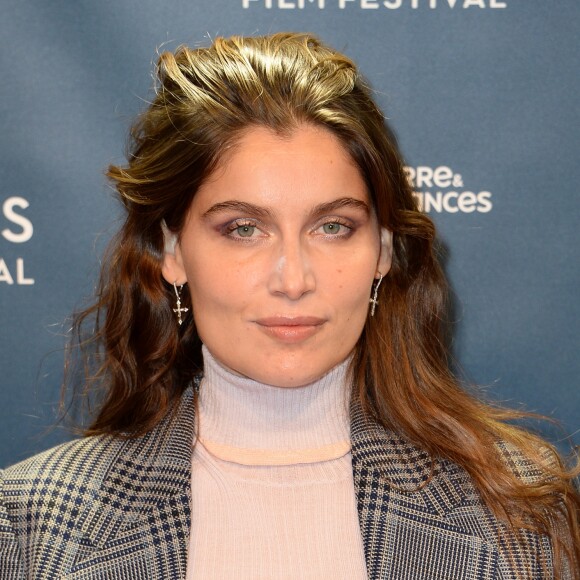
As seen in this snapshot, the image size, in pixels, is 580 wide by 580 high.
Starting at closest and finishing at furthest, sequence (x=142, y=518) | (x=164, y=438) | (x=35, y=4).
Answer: (x=142, y=518) → (x=164, y=438) → (x=35, y=4)

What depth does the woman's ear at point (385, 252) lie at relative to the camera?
168 centimetres

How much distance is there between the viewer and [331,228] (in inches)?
61.8

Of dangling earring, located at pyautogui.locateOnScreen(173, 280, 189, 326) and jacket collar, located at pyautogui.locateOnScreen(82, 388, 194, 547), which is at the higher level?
dangling earring, located at pyautogui.locateOnScreen(173, 280, 189, 326)

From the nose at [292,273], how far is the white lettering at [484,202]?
1.85 feet

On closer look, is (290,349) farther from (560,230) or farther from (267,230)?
(560,230)

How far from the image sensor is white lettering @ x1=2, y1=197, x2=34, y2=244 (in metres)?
1.91

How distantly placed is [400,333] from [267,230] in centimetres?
36

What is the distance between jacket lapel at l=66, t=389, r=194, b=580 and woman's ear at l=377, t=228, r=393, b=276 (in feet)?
1.47

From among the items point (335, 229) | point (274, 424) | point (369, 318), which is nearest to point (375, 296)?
point (369, 318)

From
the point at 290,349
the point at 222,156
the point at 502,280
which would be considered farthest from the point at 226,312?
the point at 502,280

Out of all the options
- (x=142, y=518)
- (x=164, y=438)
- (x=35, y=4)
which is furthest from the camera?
(x=35, y=4)

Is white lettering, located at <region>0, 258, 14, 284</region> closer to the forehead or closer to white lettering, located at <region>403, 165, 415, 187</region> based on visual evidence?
the forehead

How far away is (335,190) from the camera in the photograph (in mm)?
1542

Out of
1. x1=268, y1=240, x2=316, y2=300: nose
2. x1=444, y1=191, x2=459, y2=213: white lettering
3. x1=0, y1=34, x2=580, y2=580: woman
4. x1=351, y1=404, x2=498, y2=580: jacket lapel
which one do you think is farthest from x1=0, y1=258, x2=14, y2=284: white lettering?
x1=444, y1=191, x2=459, y2=213: white lettering
